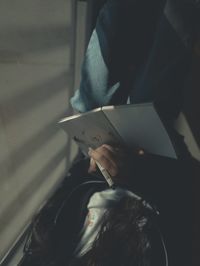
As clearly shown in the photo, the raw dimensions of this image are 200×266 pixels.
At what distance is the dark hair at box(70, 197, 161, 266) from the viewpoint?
2.12 ft

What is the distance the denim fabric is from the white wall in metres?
0.28

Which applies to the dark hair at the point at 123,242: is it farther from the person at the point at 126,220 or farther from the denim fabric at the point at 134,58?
the denim fabric at the point at 134,58

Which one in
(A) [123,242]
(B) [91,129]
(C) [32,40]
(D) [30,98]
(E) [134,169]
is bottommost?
(A) [123,242]

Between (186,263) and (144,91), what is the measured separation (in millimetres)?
385

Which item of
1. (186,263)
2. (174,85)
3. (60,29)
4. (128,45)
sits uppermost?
(60,29)

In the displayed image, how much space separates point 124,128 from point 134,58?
160 millimetres

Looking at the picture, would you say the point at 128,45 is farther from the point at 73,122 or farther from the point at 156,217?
the point at 156,217

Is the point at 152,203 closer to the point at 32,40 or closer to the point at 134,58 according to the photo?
the point at 134,58

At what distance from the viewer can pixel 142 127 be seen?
634 millimetres

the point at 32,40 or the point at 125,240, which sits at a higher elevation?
the point at 32,40

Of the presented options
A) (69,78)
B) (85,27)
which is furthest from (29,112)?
(85,27)

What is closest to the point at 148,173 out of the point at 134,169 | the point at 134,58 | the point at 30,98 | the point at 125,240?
the point at 134,169

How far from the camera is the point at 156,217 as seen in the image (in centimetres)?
67

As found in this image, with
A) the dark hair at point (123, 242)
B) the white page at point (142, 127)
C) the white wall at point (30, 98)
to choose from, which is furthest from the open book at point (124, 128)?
the white wall at point (30, 98)
